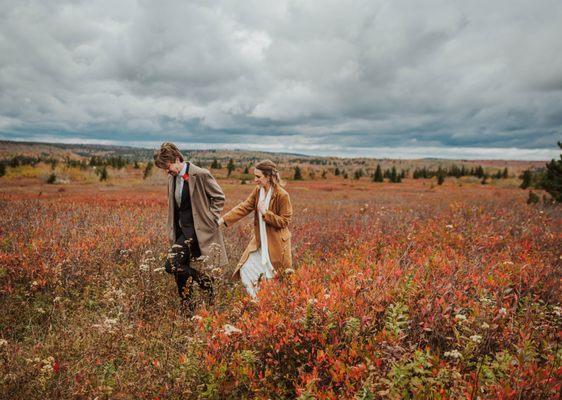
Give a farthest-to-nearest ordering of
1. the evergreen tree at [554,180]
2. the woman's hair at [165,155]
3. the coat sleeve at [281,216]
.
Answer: the evergreen tree at [554,180], the coat sleeve at [281,216], the woman's hair at [165,155]

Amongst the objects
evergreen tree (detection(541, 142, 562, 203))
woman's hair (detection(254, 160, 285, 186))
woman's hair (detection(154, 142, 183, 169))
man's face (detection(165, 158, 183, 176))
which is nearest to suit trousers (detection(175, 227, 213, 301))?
man's face (detection(165, 158, 183, 176))

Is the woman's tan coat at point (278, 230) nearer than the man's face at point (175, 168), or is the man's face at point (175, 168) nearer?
the man's face at point (175, 168)

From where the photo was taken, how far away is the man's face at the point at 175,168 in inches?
186

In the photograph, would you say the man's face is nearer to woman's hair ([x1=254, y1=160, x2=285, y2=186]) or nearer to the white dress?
woman's hair ([x1=254, y1=160, x2=285, y2=186])

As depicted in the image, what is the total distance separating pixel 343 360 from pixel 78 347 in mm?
2961

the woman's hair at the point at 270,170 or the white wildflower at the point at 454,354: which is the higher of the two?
the woman's hair at the point at 270,170

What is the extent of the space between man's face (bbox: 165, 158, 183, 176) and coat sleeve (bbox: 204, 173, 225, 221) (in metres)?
0.40

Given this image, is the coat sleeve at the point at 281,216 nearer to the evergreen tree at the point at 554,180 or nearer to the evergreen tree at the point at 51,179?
the evergreen tree at the point at 554,180

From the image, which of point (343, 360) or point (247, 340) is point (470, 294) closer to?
point (343, 360)

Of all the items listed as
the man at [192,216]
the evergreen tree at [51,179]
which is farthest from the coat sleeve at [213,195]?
the evergreen tree at [51,179]

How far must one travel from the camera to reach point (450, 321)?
3.36 metres

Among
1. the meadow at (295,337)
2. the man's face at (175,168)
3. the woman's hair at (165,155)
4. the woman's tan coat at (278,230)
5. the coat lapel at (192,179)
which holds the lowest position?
the meadow at (295,337)

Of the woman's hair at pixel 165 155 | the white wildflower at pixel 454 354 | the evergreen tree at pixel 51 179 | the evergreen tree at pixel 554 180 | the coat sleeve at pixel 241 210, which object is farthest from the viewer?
the evergreen tree at pixel 51 179

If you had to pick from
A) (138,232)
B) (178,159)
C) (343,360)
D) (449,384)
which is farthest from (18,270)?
(449,384)
